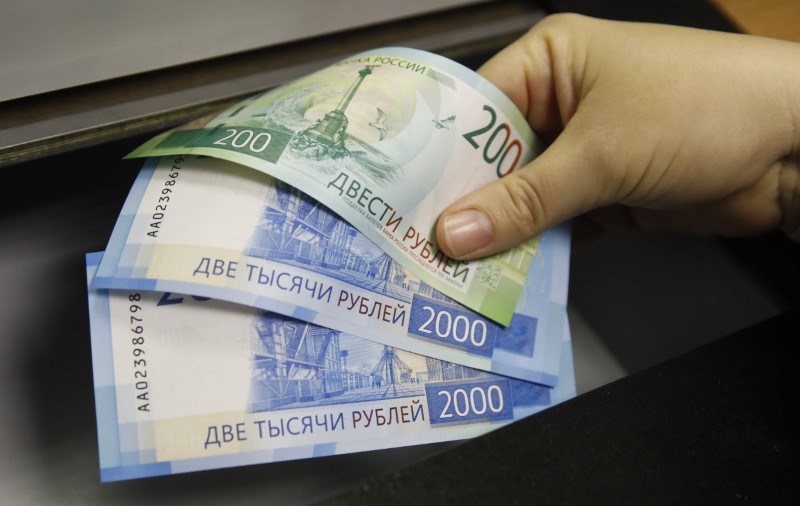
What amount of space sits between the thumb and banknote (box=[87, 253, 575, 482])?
0.13 metres

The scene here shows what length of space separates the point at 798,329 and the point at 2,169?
74cm

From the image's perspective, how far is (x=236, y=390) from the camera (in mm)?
573

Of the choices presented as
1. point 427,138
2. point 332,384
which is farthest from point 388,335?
point 427,138

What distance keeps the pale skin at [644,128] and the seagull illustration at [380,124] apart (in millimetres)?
97

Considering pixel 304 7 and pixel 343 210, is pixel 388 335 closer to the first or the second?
pixel 343 210

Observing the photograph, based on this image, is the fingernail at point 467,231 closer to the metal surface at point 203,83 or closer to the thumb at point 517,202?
the thumb at point 517,202

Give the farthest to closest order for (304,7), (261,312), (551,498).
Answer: (304,7) < (261,312) < (551,498)

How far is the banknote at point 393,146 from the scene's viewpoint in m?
0.60

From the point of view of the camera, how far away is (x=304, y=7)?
739mm

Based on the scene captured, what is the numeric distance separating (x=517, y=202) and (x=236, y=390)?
31cm

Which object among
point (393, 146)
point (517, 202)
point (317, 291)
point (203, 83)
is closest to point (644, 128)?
point (517, 202)

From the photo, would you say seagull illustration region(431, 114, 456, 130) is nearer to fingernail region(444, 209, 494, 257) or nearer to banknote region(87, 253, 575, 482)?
fingernail region(444, 209, 494, 257)

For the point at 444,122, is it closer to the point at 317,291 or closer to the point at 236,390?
the point at 317,291

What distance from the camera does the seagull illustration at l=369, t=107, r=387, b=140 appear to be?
0.64 m
